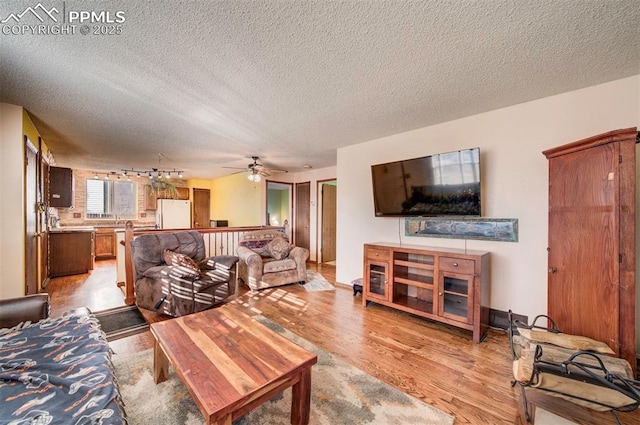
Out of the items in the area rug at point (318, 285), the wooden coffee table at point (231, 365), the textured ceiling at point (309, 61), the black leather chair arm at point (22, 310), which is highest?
the textured ceiling at point (309, 61)

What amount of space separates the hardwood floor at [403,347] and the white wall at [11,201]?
721 mm

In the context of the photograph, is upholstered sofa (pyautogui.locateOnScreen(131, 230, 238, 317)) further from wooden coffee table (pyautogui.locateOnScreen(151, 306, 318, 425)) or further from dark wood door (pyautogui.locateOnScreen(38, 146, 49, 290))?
dark wood door (pyautogui.locateOnScreen(38, 146, 49, 290))

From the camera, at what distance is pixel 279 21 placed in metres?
1.53

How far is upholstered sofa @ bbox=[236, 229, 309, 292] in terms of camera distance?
4.04 meters

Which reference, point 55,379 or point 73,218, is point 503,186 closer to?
point 55,379

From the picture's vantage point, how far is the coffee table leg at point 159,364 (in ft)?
5.93

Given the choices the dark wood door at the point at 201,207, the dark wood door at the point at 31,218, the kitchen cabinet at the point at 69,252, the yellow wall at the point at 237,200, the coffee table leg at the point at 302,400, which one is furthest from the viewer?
the dark wood door at the point at 201,207

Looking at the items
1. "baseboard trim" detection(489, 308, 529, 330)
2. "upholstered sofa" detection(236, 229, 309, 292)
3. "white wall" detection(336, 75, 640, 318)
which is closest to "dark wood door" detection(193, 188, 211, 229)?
"upholstered sofa" detection(236, 229, 309, 292)

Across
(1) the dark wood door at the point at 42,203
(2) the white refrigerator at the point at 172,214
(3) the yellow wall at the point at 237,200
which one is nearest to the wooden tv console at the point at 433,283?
(3) the yellow wall at the point at 237,200

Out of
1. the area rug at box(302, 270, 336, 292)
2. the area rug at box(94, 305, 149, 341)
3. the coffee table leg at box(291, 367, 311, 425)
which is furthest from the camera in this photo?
the area rug at box(302, 270, 336, 292)

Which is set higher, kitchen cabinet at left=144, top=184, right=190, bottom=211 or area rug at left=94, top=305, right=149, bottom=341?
kitchen cabinet at left=144, top=184, right=190, bottom=211

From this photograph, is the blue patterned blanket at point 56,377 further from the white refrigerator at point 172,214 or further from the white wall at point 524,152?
the white refrigerator at point 172,214

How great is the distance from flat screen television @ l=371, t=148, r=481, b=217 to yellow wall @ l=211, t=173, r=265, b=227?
3.79 metres

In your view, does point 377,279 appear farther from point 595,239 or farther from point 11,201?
point 11,201
